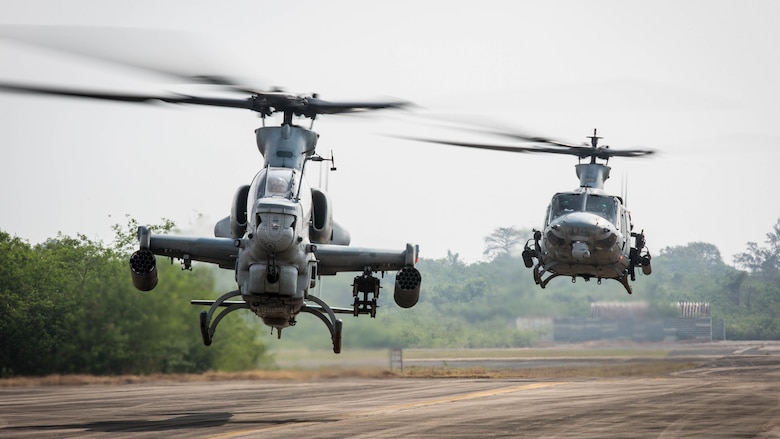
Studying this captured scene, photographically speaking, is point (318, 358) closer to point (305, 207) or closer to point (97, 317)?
point (97, 317)

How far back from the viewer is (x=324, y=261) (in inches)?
952

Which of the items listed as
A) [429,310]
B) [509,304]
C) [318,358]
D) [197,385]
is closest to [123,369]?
[197,385]

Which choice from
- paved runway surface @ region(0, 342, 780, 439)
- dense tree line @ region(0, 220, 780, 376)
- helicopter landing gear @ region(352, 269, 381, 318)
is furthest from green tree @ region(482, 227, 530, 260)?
helicopter landing gear @ region(352, 269, 381, 318)

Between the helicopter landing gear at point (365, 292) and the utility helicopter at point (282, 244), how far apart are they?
23mm

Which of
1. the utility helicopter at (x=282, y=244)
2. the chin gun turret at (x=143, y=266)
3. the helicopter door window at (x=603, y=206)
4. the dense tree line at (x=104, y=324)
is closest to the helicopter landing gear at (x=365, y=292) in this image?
the utility helicopter at (x=282, y=244)

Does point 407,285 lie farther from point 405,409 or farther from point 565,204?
point 565,204

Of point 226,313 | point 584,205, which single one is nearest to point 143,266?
point 226,313

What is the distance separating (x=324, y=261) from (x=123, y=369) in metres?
22.0

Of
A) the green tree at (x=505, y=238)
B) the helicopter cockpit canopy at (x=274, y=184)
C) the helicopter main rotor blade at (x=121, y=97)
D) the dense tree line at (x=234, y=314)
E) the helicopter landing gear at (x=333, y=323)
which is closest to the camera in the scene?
the helicopter main rotor blade at (x=121, y=97)

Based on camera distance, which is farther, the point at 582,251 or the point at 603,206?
the point at 603,206

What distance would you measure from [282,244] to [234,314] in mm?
25889

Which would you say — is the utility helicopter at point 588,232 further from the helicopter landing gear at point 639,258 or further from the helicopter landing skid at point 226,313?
the helicopter landing skid at point 226,313

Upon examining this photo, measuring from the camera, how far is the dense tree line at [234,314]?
42.3m

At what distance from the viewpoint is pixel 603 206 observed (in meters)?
35.5
